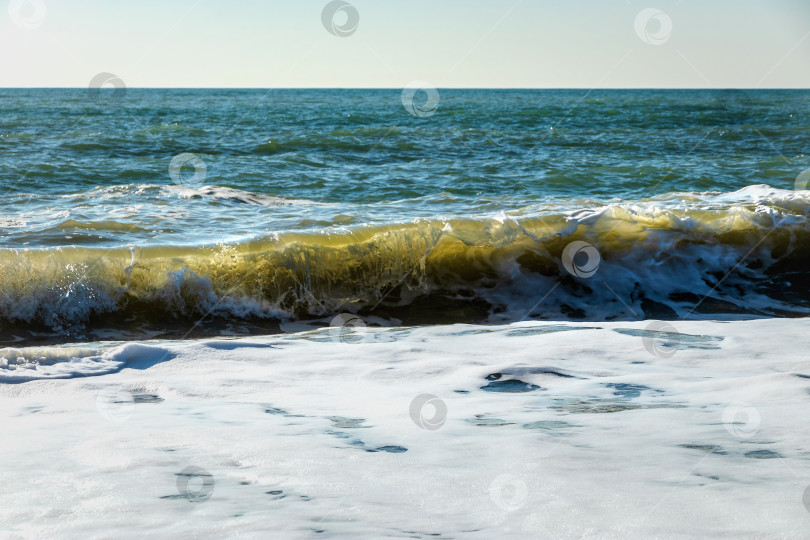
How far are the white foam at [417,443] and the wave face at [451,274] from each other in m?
1.61

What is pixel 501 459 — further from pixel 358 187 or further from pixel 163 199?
pixel 358 187

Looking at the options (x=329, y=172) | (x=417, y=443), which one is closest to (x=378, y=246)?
(x=417, y=443)

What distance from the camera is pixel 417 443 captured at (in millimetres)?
2889

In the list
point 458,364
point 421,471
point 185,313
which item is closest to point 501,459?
point 421,471

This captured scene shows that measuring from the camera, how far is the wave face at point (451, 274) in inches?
234

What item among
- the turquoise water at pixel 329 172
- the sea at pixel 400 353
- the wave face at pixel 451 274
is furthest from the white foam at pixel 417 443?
the turquoise water at pixel 329 172

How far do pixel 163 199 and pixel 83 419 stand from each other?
6.87 metres

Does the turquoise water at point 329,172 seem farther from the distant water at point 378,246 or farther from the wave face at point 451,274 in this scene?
the wave face at point 451,274

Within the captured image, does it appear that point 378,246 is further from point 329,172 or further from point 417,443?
point 329,172

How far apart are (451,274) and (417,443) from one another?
4.19 metres

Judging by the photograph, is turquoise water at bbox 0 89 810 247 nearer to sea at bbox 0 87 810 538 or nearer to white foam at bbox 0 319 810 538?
sea at bbox 0 87 810 538

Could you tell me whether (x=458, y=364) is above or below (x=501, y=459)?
above

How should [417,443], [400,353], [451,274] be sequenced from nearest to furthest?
[417,443] → [400,353] → [451,274]

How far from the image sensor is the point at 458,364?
14.1ft
